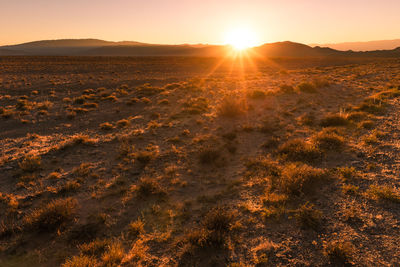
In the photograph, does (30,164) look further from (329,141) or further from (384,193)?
(329,141)

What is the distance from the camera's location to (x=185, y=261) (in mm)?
4453

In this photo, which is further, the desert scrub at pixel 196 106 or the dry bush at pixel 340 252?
the desert scrub at pixel 196 106

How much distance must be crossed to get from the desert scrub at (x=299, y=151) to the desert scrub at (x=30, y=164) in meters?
9.59

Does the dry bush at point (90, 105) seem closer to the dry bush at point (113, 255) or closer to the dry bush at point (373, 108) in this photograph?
the dry bush at point (113, 255)

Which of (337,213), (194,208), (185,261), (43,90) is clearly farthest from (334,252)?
(43,90)

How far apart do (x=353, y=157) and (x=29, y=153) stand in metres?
13.3

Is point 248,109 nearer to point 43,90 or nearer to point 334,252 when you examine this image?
point 334,252

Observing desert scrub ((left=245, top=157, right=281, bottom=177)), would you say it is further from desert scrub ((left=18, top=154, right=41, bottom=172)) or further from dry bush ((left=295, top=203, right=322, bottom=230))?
desert scrub ((left=18, top=154, right=41, bottom=172))

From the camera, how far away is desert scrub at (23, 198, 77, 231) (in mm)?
5438

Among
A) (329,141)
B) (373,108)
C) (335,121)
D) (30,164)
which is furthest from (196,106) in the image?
(373,108)

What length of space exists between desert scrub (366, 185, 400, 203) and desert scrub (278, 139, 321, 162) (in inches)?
86.5

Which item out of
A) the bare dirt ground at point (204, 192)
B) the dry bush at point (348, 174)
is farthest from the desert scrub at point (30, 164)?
the dry bush at point (348, 174)

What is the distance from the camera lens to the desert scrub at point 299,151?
8.07m

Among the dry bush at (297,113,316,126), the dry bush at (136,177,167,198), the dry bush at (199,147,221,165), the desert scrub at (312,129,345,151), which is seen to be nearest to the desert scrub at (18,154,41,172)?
the dry bush at (136,177,167,198)
